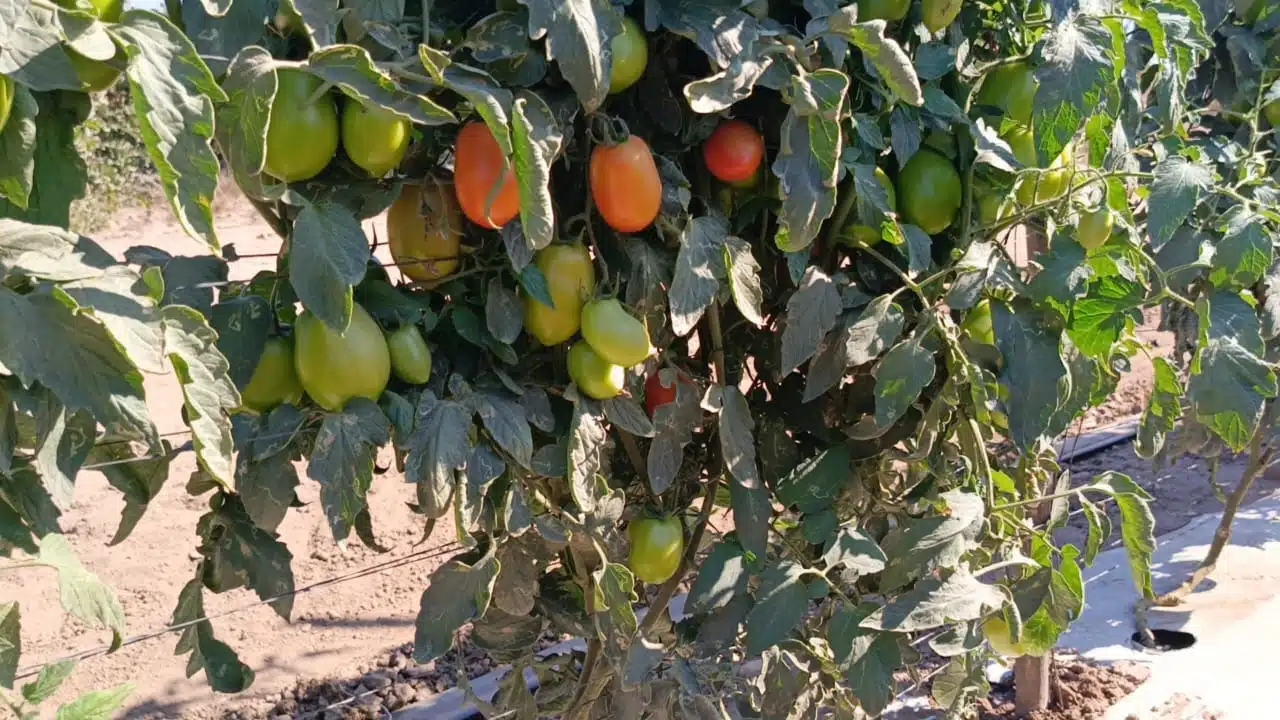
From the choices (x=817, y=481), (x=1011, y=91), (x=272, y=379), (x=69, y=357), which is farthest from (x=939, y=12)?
(x=69, y=357)

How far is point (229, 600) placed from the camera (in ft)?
9.64

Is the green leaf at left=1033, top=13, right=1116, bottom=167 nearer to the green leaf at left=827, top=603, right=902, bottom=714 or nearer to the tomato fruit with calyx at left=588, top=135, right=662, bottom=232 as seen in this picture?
the tomato fruit with calyx at left=588, top=135, right=662, bottom=232

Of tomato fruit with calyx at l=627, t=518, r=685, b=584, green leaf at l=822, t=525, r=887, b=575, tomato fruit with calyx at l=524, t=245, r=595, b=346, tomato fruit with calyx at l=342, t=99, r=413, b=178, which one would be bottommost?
tomato fruit with calyx at l=627, t=518, r=685, b=584

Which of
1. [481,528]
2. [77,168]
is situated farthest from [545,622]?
[77,168]

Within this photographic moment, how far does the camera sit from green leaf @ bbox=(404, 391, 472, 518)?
0.88 meters

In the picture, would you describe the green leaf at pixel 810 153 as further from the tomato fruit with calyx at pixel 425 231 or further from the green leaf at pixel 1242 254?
the green leaf at pixel 1242 254

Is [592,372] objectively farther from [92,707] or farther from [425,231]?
[92,707]

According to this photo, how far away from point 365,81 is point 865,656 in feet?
2.90

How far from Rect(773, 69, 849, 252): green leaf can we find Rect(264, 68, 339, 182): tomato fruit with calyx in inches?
16.9

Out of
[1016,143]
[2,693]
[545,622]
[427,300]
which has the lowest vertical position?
[545,622]

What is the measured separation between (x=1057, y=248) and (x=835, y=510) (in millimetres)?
422

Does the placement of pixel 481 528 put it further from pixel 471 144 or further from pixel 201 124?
pixel 201 124

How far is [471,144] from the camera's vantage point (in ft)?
2.95

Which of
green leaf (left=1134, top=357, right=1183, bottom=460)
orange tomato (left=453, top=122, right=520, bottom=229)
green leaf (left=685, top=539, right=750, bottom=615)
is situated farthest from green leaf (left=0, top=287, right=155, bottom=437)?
green leaf (left=1134, top=357, right=1183, bottom=460)
